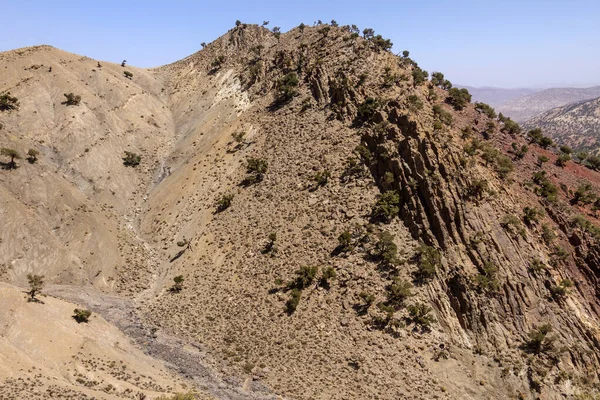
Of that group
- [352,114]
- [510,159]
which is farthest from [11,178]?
[510,159]

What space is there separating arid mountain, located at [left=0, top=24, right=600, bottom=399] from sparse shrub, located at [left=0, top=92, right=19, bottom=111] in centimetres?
98

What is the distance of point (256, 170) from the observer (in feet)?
163

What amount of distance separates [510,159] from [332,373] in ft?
93.5

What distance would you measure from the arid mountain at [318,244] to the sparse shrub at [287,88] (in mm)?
638

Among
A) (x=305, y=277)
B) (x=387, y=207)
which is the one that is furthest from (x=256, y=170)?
(x=387, y=207)

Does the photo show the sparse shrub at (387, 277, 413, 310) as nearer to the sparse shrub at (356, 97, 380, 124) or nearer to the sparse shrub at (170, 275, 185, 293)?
the sparse shrub at (356, 97, 380, 124)

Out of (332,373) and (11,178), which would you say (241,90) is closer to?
(11,178)

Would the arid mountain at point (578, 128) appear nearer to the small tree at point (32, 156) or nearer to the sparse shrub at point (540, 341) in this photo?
the sparse shrub at point (540, 341)

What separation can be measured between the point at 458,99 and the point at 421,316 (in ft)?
97.2

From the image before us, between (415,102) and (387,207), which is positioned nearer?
(387,207)

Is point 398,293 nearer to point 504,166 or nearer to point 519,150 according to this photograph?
point 504,166

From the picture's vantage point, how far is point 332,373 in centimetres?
2994

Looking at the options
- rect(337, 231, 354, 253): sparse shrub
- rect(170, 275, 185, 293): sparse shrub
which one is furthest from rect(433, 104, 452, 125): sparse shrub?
rect(170, 275, 185, 293): sparse shrub

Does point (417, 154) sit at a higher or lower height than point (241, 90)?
lower
